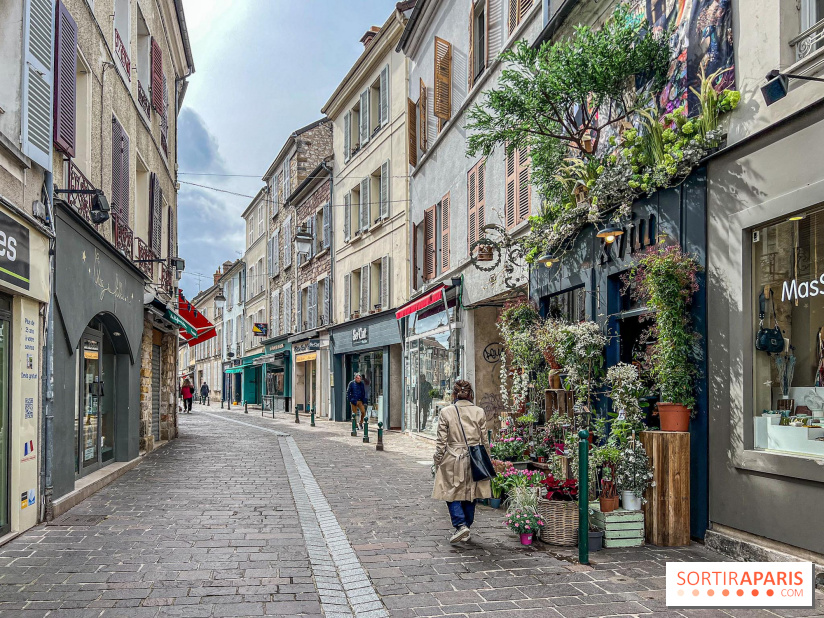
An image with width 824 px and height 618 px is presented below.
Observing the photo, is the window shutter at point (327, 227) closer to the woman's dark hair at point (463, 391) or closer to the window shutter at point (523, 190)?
the window shutter at point (523, 190)

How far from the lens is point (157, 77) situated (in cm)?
1562

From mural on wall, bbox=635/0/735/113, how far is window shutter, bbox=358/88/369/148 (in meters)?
15.9

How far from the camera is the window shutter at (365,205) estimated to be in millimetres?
22828

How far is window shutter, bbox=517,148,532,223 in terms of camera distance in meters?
11.6

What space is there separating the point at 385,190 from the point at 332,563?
53.2ft

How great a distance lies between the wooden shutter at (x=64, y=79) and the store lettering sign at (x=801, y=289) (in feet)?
24.3

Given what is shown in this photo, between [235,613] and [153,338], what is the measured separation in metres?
12.7

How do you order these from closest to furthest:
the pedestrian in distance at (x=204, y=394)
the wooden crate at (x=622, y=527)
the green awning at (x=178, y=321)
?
the wooden crate at (x=622, y=527), the green awning at (x=178, y=321), the pedestrian in distance at (x=204, y=394)

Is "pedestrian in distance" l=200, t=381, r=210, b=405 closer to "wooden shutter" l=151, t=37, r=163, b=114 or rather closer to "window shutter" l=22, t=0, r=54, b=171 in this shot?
"wooden shutter" l=151, t=37, r=163, b=114

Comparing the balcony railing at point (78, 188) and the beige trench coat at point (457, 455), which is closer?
the beige trench coat at point (457, 455)

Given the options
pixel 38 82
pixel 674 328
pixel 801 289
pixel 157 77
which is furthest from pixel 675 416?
pixel 157 77

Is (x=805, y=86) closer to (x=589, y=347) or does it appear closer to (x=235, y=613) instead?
(x=589, y=347)

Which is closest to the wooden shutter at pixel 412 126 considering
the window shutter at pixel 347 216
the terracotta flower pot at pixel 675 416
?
the window shutter at pixel 347 216

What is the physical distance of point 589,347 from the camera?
26.7 ft
